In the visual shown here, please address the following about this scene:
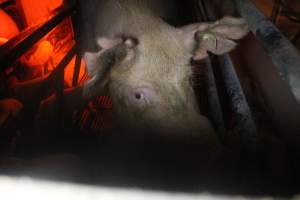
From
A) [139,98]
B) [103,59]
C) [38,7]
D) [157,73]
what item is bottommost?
[38,7]

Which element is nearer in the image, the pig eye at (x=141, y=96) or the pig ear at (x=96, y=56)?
the pig ear at (x=96, y=56)

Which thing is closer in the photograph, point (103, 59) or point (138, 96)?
point (103, 59)

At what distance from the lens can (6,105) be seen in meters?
3.09

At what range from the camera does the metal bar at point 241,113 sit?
1.85 m

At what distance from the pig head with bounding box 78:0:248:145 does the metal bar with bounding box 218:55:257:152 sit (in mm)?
317

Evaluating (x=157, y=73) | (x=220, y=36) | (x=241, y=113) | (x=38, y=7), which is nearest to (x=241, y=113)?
(x=241, y=113)

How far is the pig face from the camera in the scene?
237 centimetres

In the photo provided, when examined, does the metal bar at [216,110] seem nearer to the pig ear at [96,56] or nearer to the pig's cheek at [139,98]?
the pig's cheek at [139,98]

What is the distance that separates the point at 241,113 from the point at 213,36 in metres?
1.08

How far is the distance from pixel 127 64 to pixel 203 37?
872mm

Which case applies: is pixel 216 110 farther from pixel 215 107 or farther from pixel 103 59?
pixel 103 59

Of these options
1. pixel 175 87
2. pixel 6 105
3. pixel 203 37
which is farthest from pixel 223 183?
pixel 6 105

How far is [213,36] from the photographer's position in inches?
111

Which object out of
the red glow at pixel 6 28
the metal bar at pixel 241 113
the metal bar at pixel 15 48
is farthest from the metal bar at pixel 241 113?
the red glow at pixel 6 28
